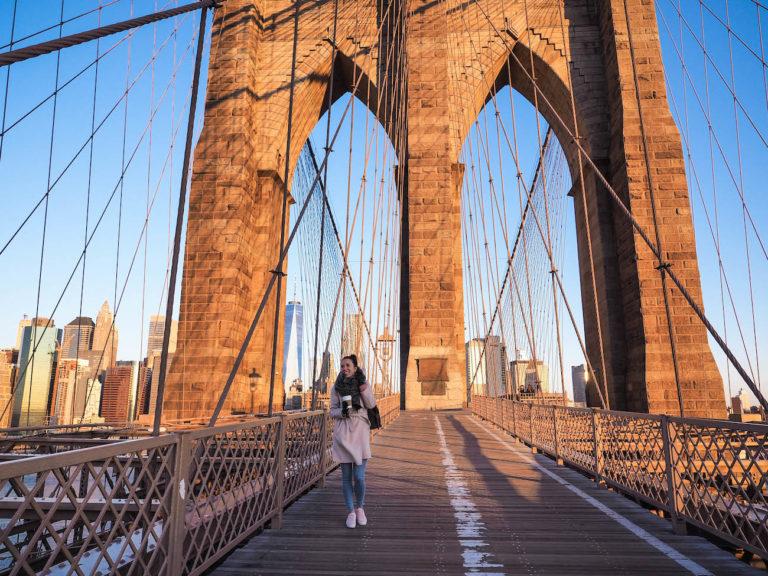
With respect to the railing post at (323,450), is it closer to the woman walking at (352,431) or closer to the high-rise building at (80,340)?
the woman walking at (352,431)

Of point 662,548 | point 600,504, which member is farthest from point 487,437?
point 662,548

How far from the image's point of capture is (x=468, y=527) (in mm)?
3537

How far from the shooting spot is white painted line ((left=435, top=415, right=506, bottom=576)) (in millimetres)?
2760

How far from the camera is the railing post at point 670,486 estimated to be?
10.9 feet

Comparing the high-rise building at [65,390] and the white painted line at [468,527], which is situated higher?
the high-rise building at [65,390]

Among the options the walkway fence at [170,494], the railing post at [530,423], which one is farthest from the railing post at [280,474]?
the railing post at [530,423]

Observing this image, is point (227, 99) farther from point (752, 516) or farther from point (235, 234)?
point (752, 516)

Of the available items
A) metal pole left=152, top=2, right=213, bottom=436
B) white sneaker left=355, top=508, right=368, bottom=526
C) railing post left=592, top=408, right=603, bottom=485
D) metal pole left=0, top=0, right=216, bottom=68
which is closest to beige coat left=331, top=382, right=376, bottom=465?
white sneaker left=355, top=508, right=368, bottom=526

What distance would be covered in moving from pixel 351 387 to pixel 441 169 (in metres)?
13.2

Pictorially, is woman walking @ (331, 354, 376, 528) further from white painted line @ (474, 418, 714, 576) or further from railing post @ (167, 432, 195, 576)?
white painted line @ (474, 418, 714, 576)

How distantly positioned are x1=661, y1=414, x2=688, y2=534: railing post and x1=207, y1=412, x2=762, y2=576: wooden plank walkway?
9cm

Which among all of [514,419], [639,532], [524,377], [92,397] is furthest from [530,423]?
[92,397]

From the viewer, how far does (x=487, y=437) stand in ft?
30.0

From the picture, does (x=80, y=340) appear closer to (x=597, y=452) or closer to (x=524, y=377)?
(x=597, y=452)
